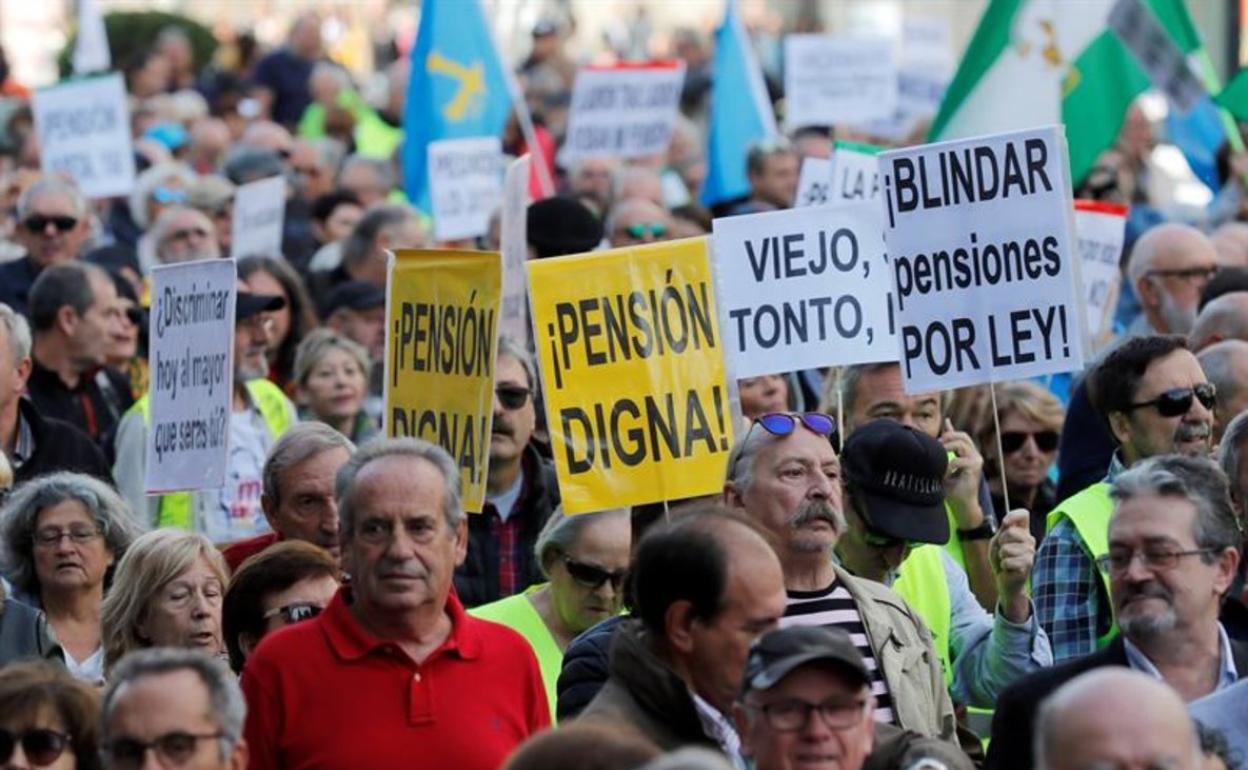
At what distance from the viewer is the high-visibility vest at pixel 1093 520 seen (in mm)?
7980

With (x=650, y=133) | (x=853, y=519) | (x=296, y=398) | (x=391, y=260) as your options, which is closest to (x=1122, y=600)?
(x=853, y=519)

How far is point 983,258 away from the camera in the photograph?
363 inches

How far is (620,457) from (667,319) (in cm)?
50

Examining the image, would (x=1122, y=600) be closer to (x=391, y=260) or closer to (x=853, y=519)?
(x=853, y=519)

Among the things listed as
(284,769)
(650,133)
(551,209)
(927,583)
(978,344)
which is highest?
(650,133)

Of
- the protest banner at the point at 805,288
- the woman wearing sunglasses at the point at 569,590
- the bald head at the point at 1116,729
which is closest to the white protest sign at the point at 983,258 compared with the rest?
the protest banner at the point at 805,288

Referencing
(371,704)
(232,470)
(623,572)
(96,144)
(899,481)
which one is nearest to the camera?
(371,704)

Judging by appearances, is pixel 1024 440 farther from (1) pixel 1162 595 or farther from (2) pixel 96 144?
(2) pixel 96 144

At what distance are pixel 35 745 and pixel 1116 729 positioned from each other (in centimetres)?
239

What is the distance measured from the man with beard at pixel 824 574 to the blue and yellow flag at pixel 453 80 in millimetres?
8111

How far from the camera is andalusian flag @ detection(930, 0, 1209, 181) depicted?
13.5 metres

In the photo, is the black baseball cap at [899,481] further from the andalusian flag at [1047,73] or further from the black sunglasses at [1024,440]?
the andalusian flag at [1047,73]

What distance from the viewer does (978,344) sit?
9156mm

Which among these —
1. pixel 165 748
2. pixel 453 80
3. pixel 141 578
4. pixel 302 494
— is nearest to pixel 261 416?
pixel 302 494
